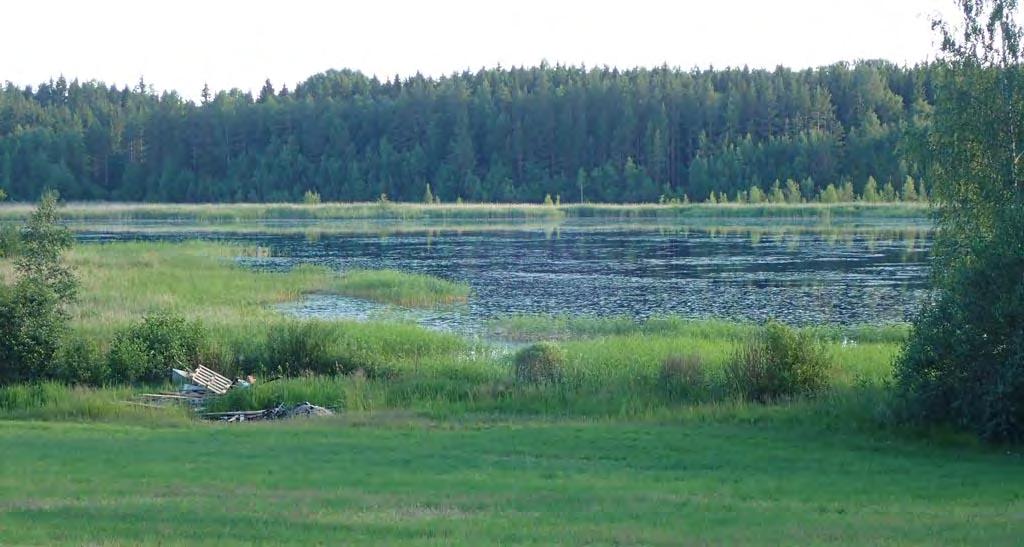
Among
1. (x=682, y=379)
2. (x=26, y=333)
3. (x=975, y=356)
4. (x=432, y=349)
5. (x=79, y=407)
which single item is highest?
(x=975, y=356)

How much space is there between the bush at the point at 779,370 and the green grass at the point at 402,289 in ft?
75.1

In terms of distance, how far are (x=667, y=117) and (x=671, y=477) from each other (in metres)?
148

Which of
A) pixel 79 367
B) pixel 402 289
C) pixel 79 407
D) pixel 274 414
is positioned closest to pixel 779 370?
pixel 274 414

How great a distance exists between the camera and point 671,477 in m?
16.0

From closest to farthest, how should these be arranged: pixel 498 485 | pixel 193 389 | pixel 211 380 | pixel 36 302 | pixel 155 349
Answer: pixel 498 485
pixel 193 389
pixel 211 380
pixel 36 302
pixel 155 349

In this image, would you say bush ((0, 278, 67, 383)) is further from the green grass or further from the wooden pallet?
the green grass

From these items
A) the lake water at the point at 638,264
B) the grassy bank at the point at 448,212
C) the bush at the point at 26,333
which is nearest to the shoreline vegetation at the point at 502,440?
the bush at the point at 26,333

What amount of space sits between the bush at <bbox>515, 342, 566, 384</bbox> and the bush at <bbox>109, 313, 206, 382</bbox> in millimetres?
8848

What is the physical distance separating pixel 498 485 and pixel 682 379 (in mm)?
11040

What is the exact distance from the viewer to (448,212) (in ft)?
413

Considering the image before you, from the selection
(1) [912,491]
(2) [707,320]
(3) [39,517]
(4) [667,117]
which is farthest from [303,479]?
(4) [667,117]

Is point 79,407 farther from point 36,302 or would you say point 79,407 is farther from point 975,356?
point 975,356

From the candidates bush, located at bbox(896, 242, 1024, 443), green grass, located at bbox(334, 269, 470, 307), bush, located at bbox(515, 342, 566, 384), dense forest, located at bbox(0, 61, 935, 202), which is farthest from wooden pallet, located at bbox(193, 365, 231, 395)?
dense forest, located at bbox(0, 61, 935, 202)

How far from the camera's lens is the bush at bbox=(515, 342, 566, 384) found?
26.7 meters
